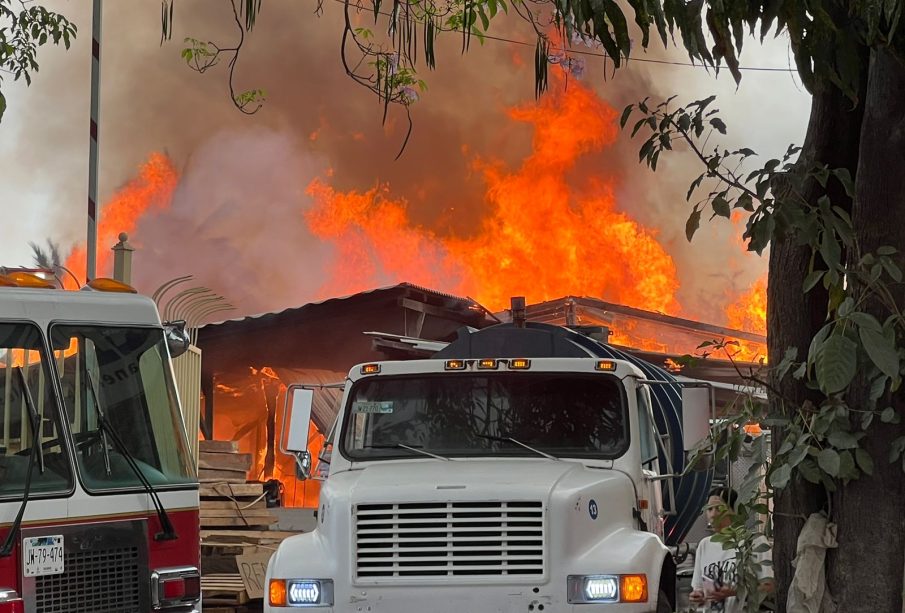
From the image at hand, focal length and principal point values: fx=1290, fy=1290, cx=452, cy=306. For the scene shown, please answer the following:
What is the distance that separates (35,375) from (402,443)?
2.43 m

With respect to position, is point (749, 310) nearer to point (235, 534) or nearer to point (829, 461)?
point (235, 534)

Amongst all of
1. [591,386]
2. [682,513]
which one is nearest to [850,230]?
[591,386]

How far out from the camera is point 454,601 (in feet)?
24.4

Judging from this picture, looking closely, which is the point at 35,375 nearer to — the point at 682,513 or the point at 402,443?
the point at 402,443

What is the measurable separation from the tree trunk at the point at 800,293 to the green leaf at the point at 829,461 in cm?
37

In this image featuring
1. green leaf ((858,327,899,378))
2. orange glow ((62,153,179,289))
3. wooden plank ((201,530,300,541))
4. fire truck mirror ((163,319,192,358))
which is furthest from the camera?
orange glow ((62,153,179,289))

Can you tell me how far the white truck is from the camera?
24.5 ft

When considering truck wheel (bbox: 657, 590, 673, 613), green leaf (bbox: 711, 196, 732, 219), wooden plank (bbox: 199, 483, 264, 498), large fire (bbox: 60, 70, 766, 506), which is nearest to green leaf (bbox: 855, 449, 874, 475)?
green leaf (bbox: 711, 196, 732, 219)

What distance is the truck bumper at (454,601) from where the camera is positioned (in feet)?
24.3

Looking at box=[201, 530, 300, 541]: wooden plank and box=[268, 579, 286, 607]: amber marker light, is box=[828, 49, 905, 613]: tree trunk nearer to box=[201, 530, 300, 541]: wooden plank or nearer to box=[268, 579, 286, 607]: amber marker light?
box=[268, 579, 286, 607]: amber marker light

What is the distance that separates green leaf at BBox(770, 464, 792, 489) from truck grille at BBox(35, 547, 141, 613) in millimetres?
4057

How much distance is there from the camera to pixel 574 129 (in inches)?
1407

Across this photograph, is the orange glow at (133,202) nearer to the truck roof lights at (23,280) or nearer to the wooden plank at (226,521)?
the wooden plank at (226,521)

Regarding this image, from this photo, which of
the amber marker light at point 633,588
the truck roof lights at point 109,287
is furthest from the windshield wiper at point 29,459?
the amber marker light at point 633,588
